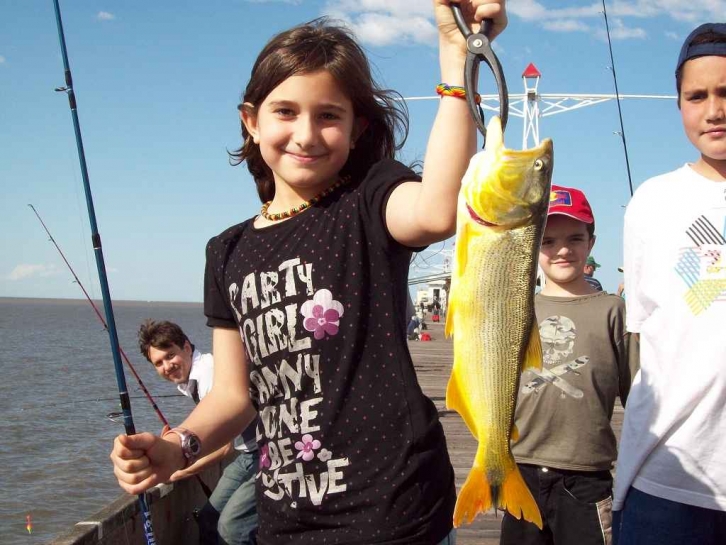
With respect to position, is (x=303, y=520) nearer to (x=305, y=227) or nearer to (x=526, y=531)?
(x=305, y=227)

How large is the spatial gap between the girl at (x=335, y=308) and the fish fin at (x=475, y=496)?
16 cm

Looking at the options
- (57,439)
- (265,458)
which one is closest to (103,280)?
(265,458)

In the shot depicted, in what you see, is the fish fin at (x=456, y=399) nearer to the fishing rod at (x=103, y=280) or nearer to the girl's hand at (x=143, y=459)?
the girl's hand at (x=143, y=459)

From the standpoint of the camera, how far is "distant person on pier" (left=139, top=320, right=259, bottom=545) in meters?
5.41

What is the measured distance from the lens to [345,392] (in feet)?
7.13

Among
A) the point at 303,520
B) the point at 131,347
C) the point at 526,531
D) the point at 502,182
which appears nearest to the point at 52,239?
the point at 526,531

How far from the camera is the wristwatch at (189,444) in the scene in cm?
246

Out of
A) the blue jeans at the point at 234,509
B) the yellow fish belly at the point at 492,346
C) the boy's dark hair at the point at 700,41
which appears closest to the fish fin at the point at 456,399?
the yellow fish belly at the point at 492,346

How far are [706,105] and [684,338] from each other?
34.4 inches

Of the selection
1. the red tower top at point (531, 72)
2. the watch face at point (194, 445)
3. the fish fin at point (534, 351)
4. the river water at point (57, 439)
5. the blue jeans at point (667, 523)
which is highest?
the red tower top at point (531, 72)

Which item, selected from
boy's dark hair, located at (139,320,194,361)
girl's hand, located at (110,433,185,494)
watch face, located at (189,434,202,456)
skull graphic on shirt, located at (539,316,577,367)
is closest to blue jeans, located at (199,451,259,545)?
boy's dark hair, located at (139,320,194,361)

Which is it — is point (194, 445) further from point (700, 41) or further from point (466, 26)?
point (700, 41)

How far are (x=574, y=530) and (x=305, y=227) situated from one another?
2494 millimetres

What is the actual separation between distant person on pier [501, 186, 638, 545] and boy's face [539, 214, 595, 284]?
0.05 metres
